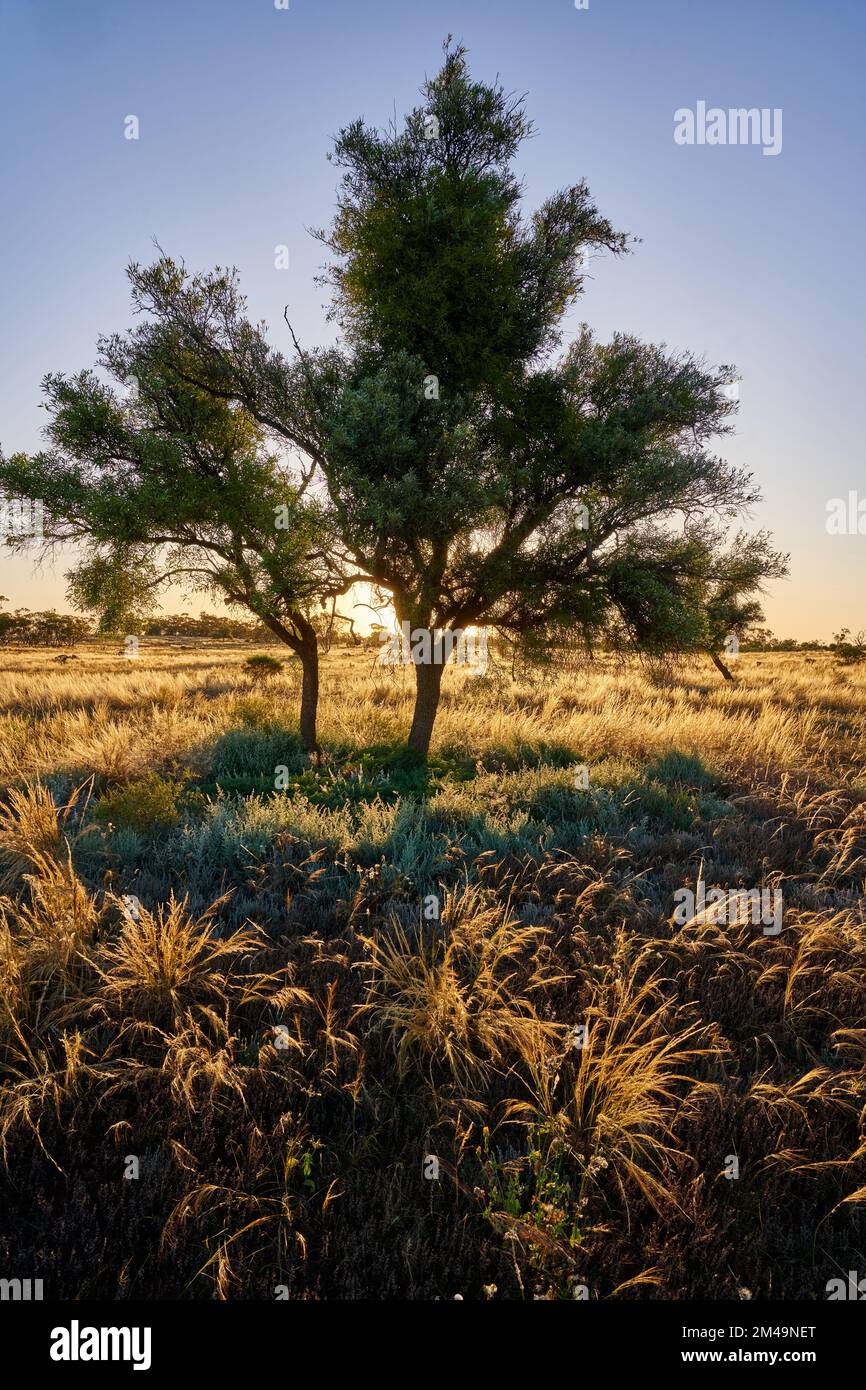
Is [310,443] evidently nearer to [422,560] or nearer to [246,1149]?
[422,560]

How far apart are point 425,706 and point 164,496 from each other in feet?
18.8

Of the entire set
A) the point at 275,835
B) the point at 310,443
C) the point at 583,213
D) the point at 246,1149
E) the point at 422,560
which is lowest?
the point at 246,1149

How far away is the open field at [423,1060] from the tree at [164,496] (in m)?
5.06

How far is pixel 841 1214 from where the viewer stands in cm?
271

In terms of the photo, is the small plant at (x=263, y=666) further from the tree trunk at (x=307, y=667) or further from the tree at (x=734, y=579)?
the tree at (x=734, y=579)

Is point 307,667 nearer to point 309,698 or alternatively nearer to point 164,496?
point 309,698

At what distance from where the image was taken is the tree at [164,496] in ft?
34.5

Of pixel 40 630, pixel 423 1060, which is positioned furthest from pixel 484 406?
pixel 40 630

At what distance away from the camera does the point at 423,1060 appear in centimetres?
343

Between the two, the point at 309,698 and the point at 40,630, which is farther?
the point at 40,630

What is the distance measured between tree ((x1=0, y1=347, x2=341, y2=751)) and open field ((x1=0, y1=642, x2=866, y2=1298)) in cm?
506

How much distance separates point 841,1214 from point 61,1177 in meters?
3.33

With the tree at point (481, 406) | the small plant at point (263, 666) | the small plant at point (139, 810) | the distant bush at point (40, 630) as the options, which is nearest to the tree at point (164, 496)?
the tree at point (481, 406)
